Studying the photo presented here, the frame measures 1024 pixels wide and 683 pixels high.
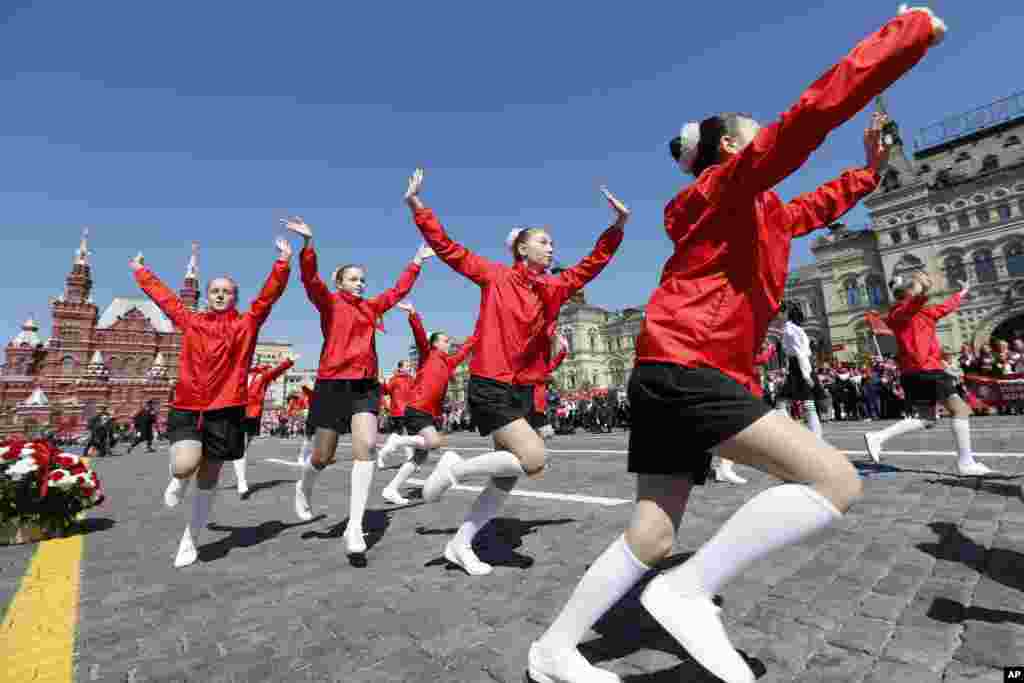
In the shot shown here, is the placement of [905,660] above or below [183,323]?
below

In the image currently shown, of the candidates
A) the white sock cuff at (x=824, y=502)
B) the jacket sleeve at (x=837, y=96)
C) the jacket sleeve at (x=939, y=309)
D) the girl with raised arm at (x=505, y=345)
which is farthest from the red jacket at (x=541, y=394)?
the jacket sleeve at (x=939, y=309)

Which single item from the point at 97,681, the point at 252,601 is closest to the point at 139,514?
the point at 252,601

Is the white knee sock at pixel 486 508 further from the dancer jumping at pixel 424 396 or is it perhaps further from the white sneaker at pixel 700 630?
the dancer jumping at pixel 424 396

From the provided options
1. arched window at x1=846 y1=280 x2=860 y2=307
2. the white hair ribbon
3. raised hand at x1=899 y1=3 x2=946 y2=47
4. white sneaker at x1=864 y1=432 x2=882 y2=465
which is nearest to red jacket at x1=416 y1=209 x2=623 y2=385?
the white hair ribbon

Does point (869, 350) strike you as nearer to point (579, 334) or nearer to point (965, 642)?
point (579, 334)

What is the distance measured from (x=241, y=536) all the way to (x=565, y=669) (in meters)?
4.06

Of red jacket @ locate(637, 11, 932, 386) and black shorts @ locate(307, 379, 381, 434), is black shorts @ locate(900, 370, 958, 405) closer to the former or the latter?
red jacket @ locate(637, 11, 932, 386)

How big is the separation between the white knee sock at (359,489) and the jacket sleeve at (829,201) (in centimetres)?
322

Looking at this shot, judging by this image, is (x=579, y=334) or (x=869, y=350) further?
(x=579, y=334)

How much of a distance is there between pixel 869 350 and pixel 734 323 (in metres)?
43.7

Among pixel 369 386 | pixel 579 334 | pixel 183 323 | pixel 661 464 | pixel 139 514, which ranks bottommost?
pixel 139 514

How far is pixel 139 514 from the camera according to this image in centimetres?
606

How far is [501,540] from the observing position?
146 inches

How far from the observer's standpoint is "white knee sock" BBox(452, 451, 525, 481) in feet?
9.87
